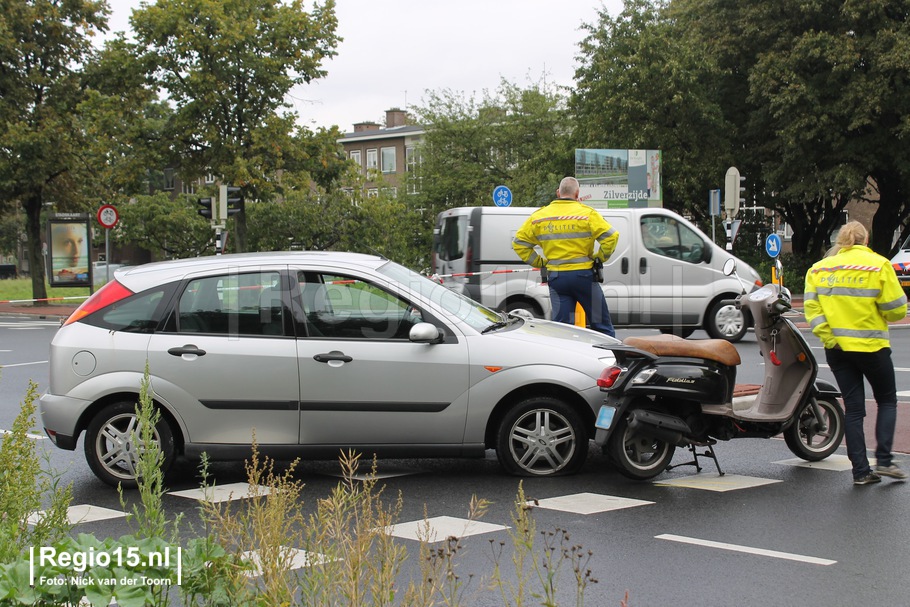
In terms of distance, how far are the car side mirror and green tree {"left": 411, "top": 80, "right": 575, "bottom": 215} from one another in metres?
50.4

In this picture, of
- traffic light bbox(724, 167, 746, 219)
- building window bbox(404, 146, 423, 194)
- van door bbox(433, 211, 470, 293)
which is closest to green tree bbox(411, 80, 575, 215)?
building window bbox(404, 146, 423, 194)

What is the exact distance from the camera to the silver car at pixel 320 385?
273 inches

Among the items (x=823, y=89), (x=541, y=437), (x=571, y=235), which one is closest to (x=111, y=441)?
(x=541, y=437)

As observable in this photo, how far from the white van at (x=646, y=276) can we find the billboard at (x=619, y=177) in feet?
53.0

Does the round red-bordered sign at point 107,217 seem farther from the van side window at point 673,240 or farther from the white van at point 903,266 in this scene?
the white van at point 903,266

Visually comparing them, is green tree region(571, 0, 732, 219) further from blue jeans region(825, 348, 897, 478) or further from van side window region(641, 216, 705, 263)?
blue jeans region(825, 348, 897, 478)

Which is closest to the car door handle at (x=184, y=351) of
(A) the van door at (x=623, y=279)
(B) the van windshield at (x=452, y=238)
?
(B) the van windshield at (x=452, y=238)

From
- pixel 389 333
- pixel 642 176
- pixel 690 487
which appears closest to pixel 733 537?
pixel 690 487

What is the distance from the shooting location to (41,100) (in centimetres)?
3619

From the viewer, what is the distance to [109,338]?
278 inches

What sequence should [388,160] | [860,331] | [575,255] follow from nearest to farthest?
[860,331]
[575,255]
[388,160]

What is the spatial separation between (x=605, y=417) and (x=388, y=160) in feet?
240

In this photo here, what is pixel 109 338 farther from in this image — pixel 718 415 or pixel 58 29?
pixel 58 29

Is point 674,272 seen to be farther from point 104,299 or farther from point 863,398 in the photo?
point 104,299
